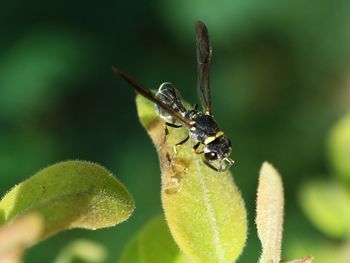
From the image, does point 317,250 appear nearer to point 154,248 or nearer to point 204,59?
point 204,59

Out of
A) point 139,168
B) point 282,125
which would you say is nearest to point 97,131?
point 139,168

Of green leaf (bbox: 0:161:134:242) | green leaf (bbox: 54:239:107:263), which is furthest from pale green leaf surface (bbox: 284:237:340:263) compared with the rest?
green leaf (bbox: 0:161:134:242)

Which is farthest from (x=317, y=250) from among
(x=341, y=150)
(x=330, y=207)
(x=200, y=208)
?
(x=200, y=208)

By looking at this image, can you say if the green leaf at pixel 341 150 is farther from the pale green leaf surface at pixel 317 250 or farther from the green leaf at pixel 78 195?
the green leaf at pixel 78 195

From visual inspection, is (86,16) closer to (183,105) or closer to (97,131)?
(97,131)

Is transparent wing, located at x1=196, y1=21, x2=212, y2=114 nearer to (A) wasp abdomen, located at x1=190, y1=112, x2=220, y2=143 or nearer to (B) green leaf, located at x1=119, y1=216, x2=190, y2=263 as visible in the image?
(A) wasp abdomen, located at x1=190, y1=112, x2=220, y2=143

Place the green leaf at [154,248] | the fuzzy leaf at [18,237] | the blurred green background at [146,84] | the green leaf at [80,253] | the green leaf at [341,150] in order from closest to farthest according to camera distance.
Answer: the fuzzy leaf at [18,237], the green leaf at [154,248], the green leaf at [80,253], the green leaf at [341,150], the blurred green background at [146,84]

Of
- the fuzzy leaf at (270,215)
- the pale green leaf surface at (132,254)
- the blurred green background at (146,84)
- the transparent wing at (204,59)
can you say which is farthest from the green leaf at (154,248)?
the blurred green background at (146,84)
